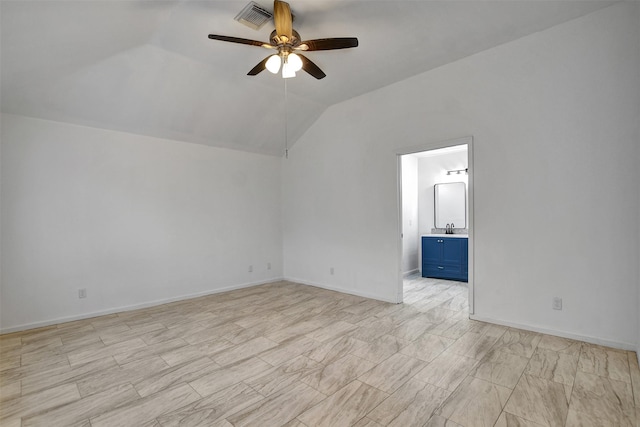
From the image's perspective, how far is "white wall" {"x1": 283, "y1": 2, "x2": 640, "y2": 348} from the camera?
271cm

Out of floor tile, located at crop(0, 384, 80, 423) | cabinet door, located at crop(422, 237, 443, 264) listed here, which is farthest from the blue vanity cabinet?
floor tile, located at crop(0, 384, 80, 423)

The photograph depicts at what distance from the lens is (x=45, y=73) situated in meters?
3.09

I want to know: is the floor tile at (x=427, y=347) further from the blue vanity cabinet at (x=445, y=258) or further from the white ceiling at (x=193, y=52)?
the white ceiling at (x=193, y=52)

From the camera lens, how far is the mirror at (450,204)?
19.4 ft

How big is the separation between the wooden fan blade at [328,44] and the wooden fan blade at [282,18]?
164 millimetres

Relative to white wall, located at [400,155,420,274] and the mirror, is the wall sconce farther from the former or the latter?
white wall, located at [400,155,420,274]

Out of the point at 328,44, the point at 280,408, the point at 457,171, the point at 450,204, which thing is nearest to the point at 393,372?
the point at 280,408

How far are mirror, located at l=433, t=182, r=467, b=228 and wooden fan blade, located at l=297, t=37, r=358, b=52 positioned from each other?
4369mm

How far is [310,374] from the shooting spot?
2.40 m

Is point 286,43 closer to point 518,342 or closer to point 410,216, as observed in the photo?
point 518,342

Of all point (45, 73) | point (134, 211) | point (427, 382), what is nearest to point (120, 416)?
point (427, 382)

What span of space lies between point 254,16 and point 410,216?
468cm

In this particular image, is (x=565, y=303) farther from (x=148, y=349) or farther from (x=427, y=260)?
(x=148, y=349)

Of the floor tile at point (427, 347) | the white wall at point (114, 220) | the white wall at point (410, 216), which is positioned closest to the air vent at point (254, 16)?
the white wall at point (114, 220)
